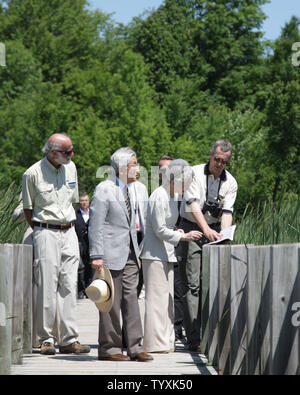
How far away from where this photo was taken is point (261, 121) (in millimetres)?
38750

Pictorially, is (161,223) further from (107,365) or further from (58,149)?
(107,365)

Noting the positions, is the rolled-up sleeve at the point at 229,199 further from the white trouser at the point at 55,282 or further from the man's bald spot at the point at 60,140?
the man's bald spot at the point at 60,140

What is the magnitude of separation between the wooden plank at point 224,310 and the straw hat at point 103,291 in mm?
1119

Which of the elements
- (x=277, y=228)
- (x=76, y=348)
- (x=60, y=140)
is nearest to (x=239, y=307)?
(x=277, y=228)

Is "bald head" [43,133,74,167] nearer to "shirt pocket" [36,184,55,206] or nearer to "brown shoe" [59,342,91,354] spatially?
"shirt pocket" [36,184,55,206]

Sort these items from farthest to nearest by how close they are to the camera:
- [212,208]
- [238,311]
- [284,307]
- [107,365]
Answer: [212,208] < [107,365] < [238,311] < [284,307]

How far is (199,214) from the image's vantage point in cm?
955

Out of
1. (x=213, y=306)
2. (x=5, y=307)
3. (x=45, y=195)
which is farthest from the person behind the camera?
(x=45, y=195)

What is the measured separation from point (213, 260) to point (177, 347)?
89.8 inches

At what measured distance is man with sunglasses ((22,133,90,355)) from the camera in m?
8.91

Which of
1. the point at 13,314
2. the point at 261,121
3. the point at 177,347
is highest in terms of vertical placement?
the point at 261,121

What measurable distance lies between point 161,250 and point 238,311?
10.3 ft
